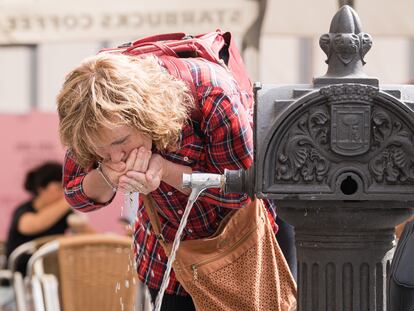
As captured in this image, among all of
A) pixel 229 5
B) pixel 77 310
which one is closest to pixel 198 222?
pixel 77 310

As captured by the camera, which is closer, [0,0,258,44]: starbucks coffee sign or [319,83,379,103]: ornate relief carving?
[319,83,379,103]: ornate relief carving

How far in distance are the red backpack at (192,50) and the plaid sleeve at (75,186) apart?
0.33 metres

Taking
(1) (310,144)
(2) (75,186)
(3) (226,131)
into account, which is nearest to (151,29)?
(2) (75,186)

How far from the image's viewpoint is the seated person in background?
25.7 ft

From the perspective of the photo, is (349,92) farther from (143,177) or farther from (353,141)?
(143,177)

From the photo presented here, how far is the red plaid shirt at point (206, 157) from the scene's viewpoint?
299cm

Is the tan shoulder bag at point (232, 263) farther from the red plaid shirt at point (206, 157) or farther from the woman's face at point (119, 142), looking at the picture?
the woman's face at point (119, 142)

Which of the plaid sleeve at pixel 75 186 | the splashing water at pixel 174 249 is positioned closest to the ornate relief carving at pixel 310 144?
the splashing water at pixel 174 249

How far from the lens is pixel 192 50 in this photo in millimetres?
3189

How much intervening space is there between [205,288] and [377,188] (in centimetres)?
83

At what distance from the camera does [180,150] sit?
3061mm

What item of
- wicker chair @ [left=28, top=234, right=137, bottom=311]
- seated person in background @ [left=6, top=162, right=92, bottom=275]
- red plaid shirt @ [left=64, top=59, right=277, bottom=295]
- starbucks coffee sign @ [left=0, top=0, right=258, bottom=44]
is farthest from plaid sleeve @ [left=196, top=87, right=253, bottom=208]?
seated person in background @ [left=6, top=162, right=92, bottom=275]

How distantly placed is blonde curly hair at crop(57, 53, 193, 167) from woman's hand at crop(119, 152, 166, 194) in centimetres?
5

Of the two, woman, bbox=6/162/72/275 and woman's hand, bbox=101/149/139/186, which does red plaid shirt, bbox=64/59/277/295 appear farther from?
woman, bbox=6/162/72/275
